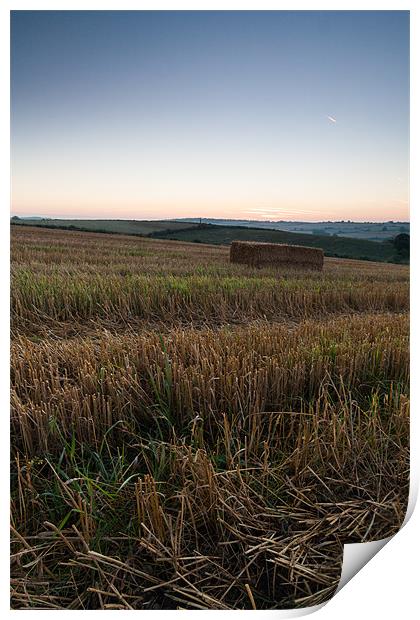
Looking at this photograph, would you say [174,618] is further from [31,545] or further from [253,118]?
[253,118]

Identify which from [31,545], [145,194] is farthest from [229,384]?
[145,194]

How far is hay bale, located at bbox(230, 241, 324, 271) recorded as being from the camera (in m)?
5.64

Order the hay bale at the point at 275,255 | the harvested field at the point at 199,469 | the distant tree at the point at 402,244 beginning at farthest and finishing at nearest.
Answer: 1. the hay bale at the point at 275,255
2. the distant tree at the point at 402,244
3. the harvested field at the point at 199,469

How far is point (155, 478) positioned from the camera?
0.97 m

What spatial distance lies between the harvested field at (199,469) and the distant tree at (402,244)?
313 mm

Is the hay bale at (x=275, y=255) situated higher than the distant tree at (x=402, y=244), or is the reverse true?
the hay bale at (x=275, y=255)

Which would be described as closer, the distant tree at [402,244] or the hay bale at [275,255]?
the distant tree at [402,244]

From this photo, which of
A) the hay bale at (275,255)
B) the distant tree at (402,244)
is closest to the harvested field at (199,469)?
the distant tree at (402,244)

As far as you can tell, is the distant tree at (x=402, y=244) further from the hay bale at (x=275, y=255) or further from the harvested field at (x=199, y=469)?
the hay bale at (x=275, y=255)

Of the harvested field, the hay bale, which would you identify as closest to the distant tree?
the harvested field

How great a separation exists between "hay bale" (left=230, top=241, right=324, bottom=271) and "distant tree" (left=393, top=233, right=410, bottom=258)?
4.04 metres

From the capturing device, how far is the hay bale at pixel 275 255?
5.64 meters

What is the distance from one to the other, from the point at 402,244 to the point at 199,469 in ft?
3.09
